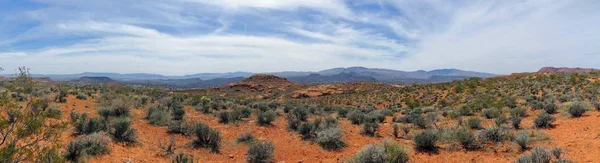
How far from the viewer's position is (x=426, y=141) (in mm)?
10883

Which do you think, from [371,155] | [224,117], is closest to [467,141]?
[371,155]

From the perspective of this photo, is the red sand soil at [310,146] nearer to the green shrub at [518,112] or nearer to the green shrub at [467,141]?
the green shrub at [467,141]

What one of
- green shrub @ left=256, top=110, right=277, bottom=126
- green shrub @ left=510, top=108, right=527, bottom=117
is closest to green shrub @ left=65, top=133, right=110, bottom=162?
green shrub @ left=256, top=110, right=277, bottom=126

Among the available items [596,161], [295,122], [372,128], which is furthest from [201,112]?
[596,161]

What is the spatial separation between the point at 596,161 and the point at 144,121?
15050 millimetres

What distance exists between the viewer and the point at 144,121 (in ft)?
49.1

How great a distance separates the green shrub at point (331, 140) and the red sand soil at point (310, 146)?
0.24m

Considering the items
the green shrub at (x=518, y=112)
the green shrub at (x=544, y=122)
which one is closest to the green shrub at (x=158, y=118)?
the green shrub at (x=544, y=122)

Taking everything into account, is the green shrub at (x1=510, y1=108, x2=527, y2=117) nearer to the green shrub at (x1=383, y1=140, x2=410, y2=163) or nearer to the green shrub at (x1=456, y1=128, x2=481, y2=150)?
the green shrub at (x1=456, y1=128, x2=481, y2=150)

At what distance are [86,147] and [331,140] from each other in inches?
283

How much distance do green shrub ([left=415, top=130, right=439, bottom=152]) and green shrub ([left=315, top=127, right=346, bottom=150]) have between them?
2.45 metres

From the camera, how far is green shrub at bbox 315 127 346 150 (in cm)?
1191

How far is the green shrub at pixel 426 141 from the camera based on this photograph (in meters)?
10.9

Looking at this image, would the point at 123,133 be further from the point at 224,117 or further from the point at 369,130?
the point at 369,130
